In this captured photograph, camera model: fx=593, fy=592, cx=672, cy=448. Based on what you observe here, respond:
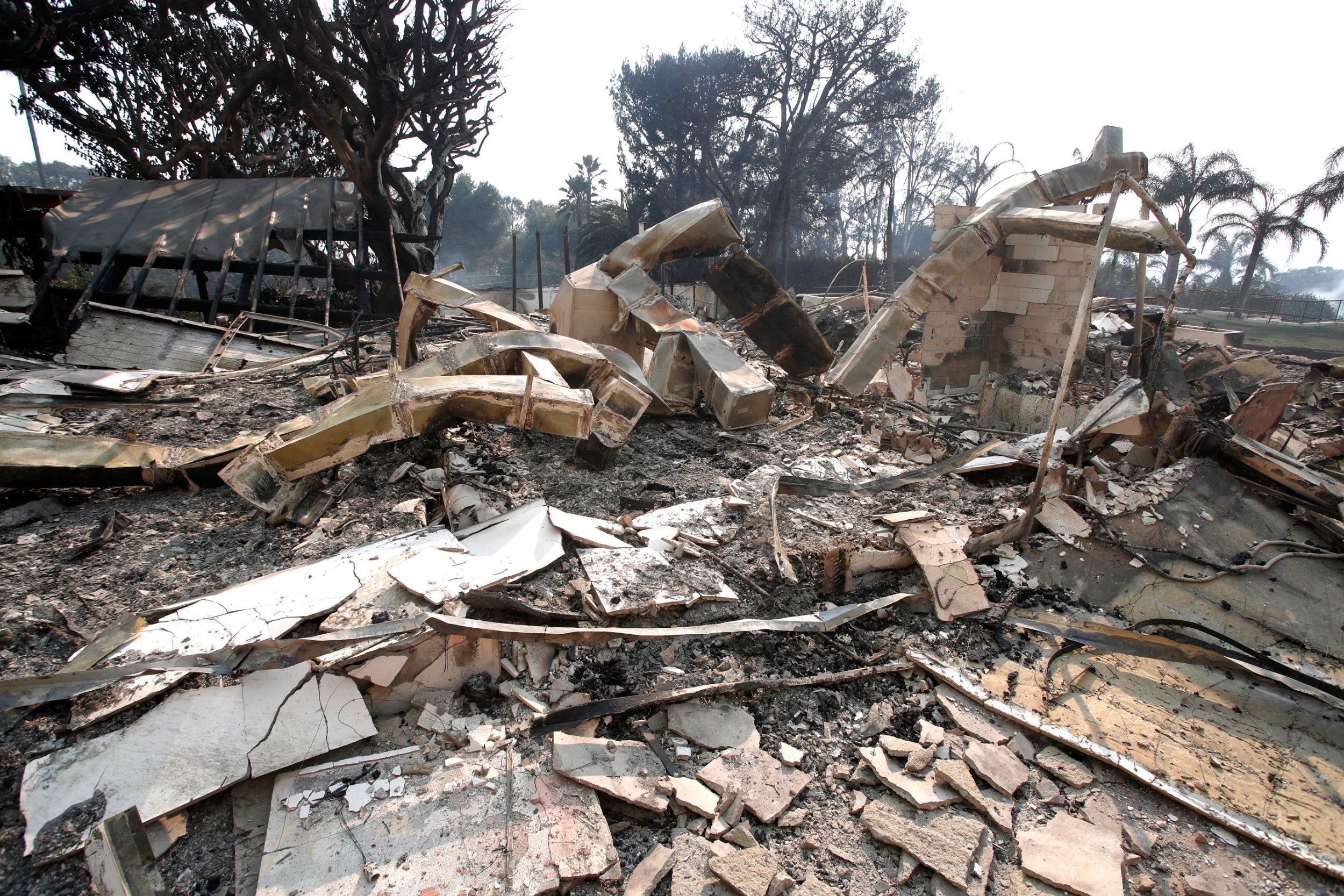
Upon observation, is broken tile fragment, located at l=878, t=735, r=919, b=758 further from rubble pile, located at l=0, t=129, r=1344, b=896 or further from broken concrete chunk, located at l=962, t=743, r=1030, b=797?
broken concrete chunk, located at l=962, t=743, r=1030, b=797

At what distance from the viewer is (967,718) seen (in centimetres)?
290

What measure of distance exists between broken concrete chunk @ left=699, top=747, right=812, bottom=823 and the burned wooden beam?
626cm

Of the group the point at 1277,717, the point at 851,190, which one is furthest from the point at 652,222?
the point at 1277,717

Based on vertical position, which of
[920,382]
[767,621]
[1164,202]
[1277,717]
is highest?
[1164,202]

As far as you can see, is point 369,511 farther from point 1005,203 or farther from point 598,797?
point 1005,203

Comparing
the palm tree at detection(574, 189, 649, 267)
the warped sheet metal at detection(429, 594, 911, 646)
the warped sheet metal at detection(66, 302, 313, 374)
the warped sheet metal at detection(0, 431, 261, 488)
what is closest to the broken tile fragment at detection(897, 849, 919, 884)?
the warped sheet metal at detection(429, 594, 911, 646)

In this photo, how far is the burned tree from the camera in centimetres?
1192

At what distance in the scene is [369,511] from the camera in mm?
4355

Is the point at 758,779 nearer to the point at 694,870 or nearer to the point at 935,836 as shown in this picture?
the point at 694,870

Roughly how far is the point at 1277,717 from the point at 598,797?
11.5 feet

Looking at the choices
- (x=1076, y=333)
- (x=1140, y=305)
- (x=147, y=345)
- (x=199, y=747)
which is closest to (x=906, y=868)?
(x=199, y=747)

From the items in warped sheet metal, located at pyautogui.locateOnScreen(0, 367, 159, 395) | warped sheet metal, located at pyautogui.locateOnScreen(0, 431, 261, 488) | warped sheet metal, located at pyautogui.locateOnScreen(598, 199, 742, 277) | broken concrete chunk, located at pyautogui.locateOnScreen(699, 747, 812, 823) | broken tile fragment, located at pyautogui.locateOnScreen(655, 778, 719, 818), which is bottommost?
broken concrete chunk, located at pyautogui.locateOnScreen(699, 747, 812, 823)

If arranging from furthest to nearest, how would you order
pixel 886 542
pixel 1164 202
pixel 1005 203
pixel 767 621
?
pixel 1164 202 < pixel 1005 203 < pixel 886 542 < pixel 767 621

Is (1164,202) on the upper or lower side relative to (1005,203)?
upper
